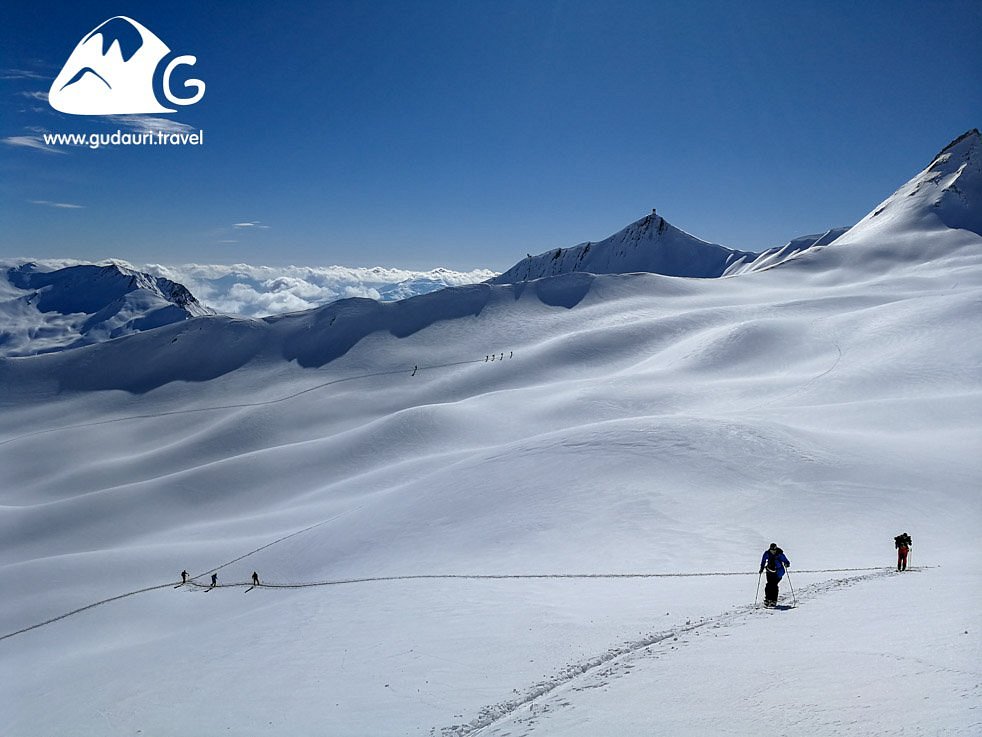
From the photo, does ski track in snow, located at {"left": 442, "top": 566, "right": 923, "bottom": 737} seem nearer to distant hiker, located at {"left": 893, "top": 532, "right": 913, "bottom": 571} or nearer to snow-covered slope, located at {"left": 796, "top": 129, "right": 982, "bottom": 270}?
distant hiker, located at {"left": 893, "top": 532, "right": 913, "bottom": 571}

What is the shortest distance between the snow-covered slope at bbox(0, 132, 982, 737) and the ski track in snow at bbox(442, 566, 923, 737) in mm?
→ 67

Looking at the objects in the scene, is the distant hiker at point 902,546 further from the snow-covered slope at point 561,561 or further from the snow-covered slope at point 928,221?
the snow-covered slope at point 928,221

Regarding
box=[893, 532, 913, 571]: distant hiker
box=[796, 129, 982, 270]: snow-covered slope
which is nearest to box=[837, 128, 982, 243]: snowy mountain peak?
box=[796, 129, 982, 270]: snow-covered slope

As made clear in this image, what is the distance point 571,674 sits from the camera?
9906 millimetres

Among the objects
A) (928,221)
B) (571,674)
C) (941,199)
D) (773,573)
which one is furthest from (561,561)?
(941,199)

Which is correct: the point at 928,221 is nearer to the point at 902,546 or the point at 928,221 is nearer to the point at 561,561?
the point at 902,546

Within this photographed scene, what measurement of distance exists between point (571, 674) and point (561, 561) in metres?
8.33

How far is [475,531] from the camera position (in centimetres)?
2238

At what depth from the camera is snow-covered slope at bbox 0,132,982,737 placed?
9.15m

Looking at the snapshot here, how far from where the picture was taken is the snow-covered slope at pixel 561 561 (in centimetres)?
915

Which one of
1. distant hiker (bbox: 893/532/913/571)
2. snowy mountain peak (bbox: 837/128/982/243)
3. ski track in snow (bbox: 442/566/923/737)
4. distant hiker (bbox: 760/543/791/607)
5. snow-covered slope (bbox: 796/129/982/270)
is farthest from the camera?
snowy mountain peak (bbox: 837/128/982/243)

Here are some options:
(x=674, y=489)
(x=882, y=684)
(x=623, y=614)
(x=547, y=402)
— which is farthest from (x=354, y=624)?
(x=547, y=402)

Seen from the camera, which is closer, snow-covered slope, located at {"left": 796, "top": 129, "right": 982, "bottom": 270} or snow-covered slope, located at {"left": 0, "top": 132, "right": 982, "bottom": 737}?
snow-covered slope, located at {"left": 0, "top": 132, "right": 982, "bottom": 737}

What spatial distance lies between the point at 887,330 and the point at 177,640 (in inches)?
2299
